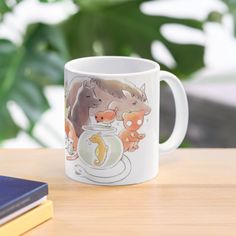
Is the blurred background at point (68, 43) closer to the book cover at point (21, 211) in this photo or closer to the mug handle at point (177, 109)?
the mug handle at point (177, 109)

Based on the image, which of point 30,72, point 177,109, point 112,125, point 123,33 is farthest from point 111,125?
point 123,33

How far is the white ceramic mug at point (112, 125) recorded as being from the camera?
72 cm

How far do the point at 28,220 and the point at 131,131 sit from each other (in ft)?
0.52

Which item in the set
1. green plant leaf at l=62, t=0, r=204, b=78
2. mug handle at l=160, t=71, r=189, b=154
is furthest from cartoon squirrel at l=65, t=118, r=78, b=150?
green plant leaf at l=62, t=0, r=204, b=78

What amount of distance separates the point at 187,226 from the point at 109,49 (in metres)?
0.97

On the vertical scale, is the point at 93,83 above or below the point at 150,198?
above

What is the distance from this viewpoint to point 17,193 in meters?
0.64

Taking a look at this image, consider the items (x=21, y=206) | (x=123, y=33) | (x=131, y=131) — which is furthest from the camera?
(x=123, y=33)

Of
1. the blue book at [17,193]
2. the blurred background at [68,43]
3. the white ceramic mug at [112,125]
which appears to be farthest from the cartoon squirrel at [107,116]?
the blurred background at [68,43]

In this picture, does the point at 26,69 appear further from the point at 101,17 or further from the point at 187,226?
the point at 187,226

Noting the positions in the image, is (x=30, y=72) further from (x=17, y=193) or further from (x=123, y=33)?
(x=17, y=193)

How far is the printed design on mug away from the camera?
2.36 ft

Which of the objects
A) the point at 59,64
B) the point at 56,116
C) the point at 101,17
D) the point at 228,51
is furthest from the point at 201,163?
the point at 228,51

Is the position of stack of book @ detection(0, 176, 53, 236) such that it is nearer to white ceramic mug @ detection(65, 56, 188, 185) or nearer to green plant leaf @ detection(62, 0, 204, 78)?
white ceramic mug @ detection(65, 56, 188, 185)
